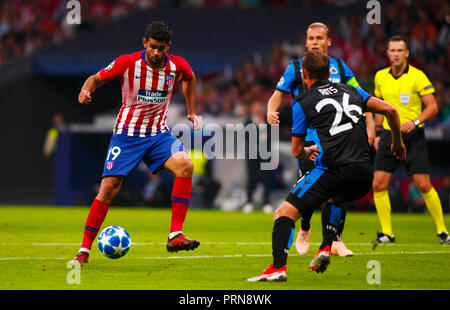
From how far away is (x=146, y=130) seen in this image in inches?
332

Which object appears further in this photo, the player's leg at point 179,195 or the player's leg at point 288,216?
the player's leg at point 179,195

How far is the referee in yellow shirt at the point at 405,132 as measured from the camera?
35.6ft

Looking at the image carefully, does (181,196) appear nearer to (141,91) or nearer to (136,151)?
(136,151)

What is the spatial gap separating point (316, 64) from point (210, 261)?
261cm

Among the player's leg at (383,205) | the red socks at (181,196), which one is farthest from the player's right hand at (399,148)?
the player's leg at (383,205)

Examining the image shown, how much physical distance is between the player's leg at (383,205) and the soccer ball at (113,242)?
3.91 m

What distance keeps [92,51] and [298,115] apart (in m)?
20.8

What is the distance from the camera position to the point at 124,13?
2880 cm

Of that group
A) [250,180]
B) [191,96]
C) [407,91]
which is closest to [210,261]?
[191,96]

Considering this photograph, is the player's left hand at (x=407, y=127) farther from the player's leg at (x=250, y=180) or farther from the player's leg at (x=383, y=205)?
the player's leg at (x=250, y=180)

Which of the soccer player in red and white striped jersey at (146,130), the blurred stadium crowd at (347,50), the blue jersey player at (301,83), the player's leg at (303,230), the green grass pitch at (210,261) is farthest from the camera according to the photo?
the blurred stadium crowd at (347,50)

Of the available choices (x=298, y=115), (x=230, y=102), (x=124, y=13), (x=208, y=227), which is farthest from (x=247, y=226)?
(x=124, y=13)

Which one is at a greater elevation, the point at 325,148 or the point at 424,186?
the point at 325,148

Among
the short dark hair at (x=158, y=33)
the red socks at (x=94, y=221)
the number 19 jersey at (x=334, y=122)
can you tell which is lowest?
the red socks at (x=94, y=221)
